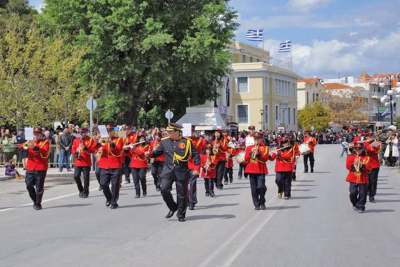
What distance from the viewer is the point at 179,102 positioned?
48.0 meters

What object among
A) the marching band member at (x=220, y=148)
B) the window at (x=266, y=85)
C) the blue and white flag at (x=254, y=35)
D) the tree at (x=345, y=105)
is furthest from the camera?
the tree at (x=345, y=105)

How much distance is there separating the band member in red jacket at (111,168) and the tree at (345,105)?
89.7m

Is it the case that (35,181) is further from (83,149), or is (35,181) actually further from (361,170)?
(361,170)

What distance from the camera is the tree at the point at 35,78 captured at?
105 feet

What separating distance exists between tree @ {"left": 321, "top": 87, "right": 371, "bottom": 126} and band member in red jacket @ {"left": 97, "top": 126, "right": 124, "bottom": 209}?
89715 millimetres

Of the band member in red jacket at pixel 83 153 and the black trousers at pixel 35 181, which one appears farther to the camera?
the band member in red jacket at pixel 83 153

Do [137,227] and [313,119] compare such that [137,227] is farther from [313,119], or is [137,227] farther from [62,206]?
[313,119]

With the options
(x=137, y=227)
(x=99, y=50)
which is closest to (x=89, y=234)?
(x=137, y=227)

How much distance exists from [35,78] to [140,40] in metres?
6.08

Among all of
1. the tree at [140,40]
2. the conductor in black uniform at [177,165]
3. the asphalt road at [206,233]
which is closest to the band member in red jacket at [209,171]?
the asphalt road at [206,233]

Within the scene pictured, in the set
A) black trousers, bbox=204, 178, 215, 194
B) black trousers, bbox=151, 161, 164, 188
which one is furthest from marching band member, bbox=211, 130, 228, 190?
black trousers, bbox=151, 161, 164, 188

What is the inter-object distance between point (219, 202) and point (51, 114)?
22.1 m

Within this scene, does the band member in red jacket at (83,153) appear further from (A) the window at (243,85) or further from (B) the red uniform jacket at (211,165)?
(A) the window at (243,85)

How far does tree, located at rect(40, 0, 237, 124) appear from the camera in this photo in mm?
35000
